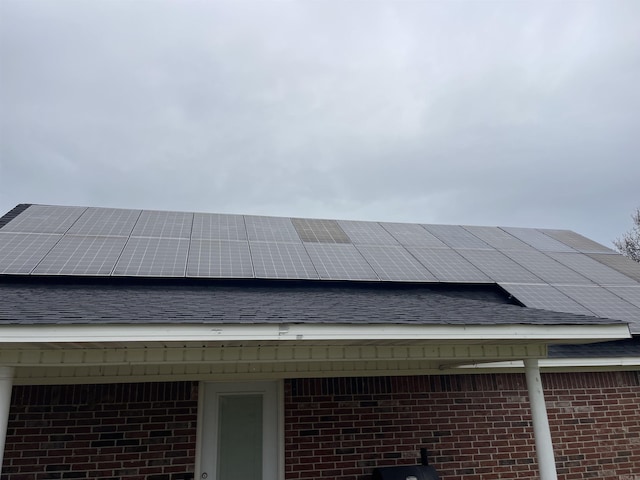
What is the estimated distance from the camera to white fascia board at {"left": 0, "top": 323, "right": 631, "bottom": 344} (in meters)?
3.07

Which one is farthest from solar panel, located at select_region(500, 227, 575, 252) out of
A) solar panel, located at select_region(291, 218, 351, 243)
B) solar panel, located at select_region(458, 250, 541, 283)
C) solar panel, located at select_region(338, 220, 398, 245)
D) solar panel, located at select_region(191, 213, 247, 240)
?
solar panel, located at select_region(191, 213, 247, 240)

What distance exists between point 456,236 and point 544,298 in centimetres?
297

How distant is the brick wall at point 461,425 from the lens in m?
5.43

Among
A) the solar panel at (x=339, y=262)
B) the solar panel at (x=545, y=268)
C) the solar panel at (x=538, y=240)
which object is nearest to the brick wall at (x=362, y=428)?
the solar panel at (x=339, y=262)

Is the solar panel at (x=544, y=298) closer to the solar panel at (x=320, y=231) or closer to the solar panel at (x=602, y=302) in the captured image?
the solar panel at (x=602, y=302)

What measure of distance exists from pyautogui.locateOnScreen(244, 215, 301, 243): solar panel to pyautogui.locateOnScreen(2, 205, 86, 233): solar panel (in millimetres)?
2987

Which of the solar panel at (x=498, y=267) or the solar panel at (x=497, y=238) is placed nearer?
the solar panel at (x=498, y=267)

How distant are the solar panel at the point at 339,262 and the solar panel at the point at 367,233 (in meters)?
0.55

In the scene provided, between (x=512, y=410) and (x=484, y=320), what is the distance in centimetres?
294

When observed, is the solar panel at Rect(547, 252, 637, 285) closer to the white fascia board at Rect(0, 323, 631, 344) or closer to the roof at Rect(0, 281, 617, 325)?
the roof at Rect(0, 281, 617, 325)

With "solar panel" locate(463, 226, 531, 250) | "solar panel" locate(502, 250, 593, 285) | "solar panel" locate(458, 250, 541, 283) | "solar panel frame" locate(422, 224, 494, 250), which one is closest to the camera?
"solar panel" locate(458, 250, 541, 283)

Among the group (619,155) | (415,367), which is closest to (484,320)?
(415,367)

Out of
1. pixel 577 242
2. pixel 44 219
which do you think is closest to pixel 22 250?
pixel 44 219

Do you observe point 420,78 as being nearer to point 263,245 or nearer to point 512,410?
point 263,245
